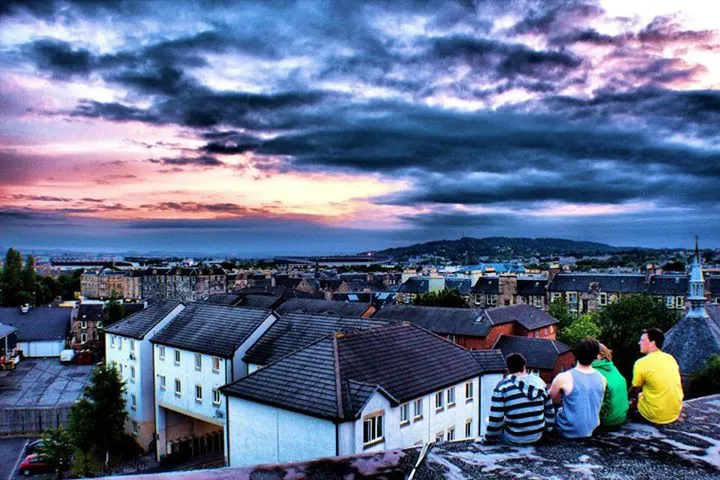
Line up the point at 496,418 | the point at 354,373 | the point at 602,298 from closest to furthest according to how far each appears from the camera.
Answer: the point at 496,418 < the point at 354,373 < the point at 602,298

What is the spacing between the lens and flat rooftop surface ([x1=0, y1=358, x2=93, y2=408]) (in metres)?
48.4

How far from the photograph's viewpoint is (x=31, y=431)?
40.3 meters

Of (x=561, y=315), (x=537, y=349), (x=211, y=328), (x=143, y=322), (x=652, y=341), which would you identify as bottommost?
(x=561, y=315)

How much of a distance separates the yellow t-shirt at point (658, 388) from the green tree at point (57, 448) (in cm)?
3249

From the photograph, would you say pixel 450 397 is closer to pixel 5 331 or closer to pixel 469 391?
→ pixel 469 391

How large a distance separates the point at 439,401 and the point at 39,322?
7145cm

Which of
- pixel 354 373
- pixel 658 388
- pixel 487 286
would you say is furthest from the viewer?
pixel 487 286

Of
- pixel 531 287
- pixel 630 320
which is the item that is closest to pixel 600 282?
pixel 531 287

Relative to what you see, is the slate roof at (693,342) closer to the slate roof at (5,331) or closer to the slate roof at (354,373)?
the slate roof at (354,373)

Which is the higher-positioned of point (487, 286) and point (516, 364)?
point (516, 364)

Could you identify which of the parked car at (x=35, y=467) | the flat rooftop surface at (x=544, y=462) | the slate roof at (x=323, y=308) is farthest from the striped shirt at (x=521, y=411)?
the slate roof at (x=323, y=308)

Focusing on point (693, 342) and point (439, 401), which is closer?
point (439, 401)

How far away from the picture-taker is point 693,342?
38.8 meters

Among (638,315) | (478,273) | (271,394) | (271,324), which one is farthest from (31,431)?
(478,273)
